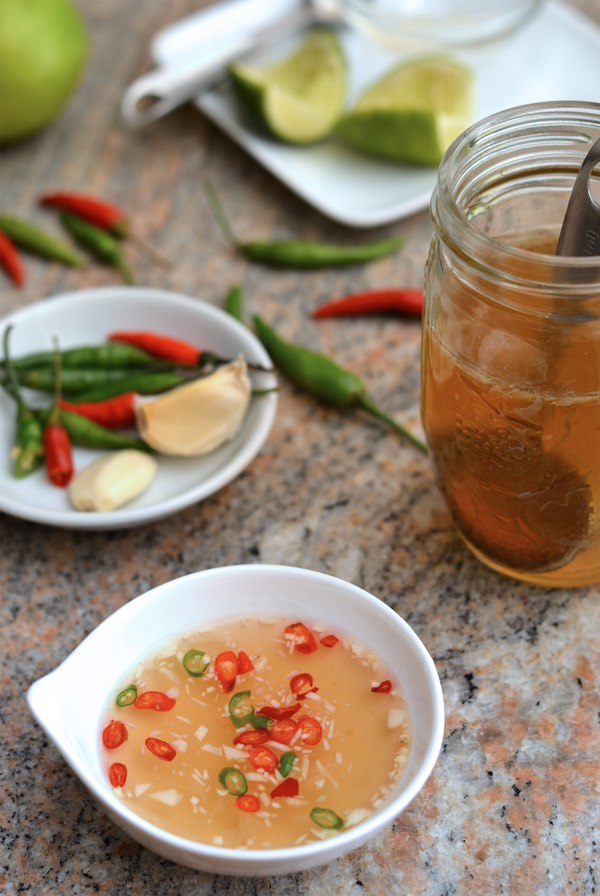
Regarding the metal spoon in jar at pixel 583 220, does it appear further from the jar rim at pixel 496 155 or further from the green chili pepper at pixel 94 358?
the green chili pepper at pixel 94 358

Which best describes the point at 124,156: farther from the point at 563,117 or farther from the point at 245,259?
the point at 563,117

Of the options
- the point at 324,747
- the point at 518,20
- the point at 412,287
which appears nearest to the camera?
the point at 324,747

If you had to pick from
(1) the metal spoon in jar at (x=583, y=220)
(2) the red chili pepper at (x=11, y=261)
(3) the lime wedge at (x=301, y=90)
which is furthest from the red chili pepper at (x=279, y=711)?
(3) the lime wedge at (x=301, y=90)

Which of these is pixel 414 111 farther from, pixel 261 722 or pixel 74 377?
pixel 261 722

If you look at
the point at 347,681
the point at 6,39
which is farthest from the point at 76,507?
the point at 6,39

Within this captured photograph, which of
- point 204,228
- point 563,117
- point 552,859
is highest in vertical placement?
point 563,117

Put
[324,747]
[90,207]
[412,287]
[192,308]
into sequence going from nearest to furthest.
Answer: [324,747] < [192,308] < [412,287] < [90,207]

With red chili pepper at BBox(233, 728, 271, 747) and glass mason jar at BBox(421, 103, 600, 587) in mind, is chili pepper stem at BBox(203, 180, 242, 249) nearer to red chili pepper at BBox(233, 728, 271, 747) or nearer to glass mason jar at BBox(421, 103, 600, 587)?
glass mason jar at BBox(421, 103, 600, 587)

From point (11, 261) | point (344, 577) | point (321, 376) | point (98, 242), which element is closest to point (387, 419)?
point (321, 376)
